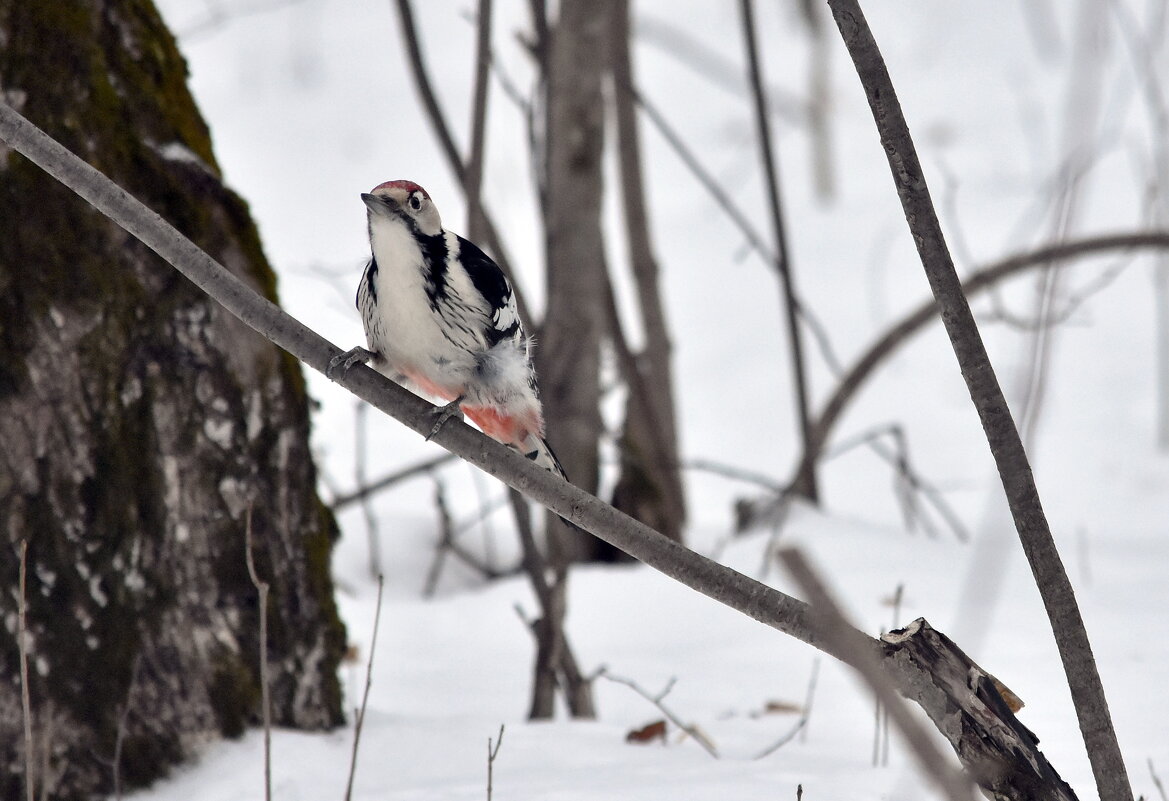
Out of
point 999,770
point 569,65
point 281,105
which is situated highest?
point 281,105

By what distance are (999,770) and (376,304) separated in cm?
141

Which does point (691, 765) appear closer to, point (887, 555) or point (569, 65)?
point (887, 555)

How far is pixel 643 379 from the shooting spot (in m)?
4.55

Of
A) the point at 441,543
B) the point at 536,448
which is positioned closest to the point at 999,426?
the point at 536,448

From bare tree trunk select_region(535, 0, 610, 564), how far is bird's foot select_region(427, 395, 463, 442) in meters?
1.53

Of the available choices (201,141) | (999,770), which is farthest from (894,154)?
(201,141)

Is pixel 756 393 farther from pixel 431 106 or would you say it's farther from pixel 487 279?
pixel 487 279

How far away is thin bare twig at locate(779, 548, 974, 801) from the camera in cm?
82

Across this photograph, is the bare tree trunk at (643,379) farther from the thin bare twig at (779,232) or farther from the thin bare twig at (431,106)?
the thin bare twig at (431,106)

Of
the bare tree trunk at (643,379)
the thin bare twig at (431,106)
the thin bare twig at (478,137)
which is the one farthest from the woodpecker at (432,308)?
the bare tree trunk at (643,379)

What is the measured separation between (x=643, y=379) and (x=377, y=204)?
2260mm

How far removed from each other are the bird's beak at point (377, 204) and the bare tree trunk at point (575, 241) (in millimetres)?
1500

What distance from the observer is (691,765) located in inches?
93.4

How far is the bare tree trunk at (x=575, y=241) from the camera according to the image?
408 cm
